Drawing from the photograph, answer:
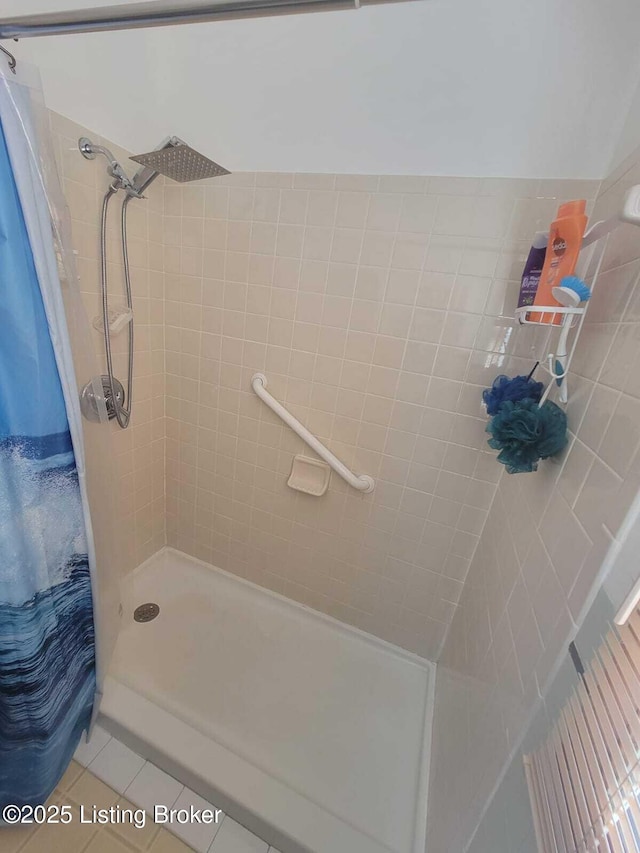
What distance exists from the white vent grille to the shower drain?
1.44 metres

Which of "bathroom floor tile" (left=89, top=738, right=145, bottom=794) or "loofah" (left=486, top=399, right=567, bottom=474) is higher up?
"loofah" (left=486, top=399, right=567, bottom=474)

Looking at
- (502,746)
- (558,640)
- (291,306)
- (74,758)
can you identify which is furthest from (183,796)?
(291,306)

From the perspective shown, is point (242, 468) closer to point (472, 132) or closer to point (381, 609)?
point (381, 609)

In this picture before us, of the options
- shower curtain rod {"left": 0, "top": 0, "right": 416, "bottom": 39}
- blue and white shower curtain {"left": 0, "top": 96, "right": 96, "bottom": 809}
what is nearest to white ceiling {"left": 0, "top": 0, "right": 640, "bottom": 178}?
shower curtain rod {"left": 0, "top": 0, "right": 416, "bottom": 39}

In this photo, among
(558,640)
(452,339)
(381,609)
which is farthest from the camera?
(381,609)

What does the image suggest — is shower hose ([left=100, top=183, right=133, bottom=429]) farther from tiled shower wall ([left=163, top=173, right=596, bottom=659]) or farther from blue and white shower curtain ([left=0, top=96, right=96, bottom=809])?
blue and white shower curtain ([left=0, top=96, right=96, bottom=809])

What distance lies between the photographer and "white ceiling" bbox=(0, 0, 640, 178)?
2.84 ft

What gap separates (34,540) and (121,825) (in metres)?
0.85

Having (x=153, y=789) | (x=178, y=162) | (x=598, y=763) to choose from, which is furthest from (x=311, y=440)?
(x=153, y=789)

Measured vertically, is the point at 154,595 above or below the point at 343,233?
below

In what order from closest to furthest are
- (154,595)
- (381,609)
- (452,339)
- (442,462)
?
(452,339) → (442,462) → (381,609) → (154,595)

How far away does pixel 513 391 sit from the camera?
33.9 inches

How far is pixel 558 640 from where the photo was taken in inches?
21.2

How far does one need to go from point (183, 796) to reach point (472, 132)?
81.5 inches
